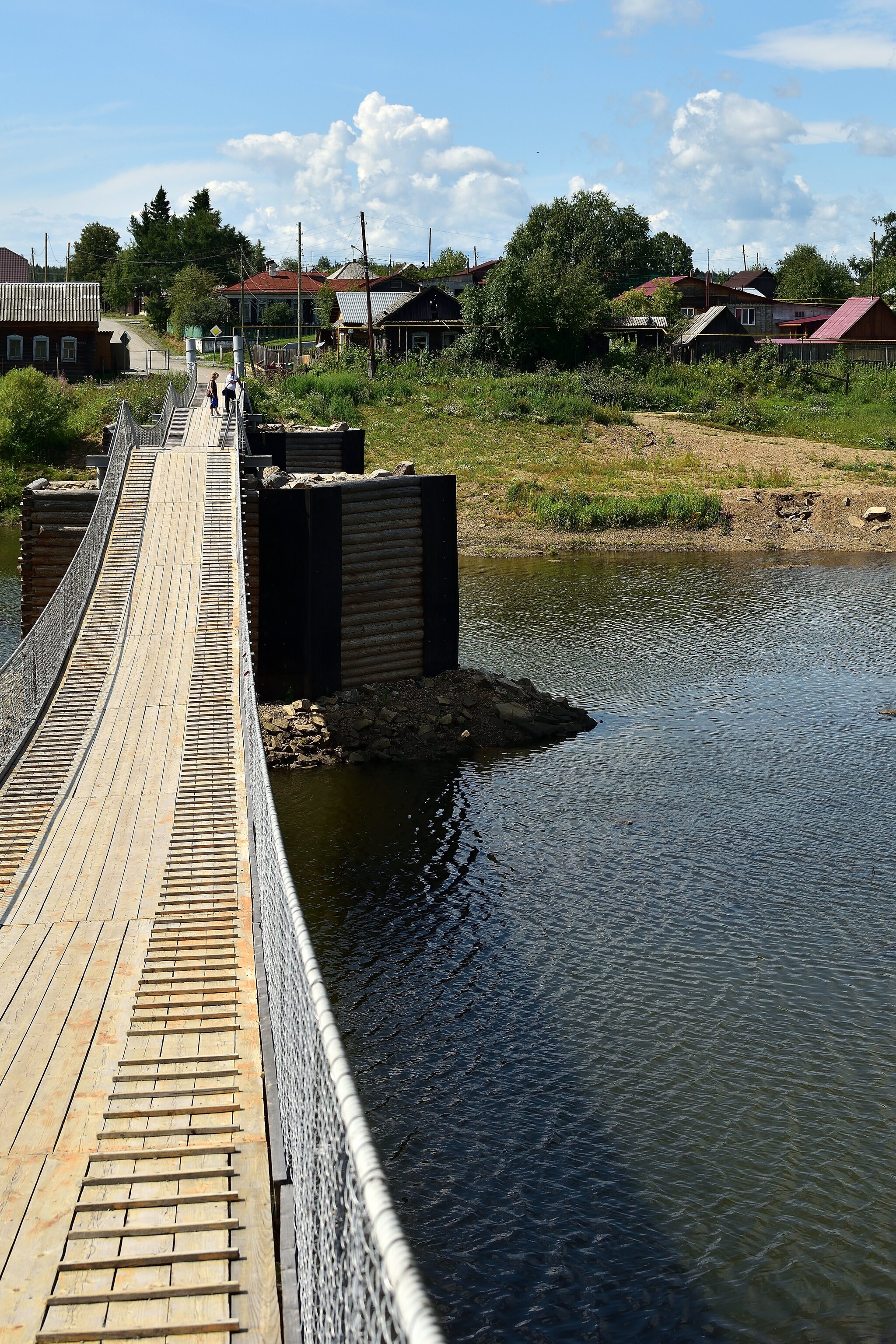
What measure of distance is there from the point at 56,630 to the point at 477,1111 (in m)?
7.63

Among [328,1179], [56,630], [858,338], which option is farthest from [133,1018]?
[858,338]

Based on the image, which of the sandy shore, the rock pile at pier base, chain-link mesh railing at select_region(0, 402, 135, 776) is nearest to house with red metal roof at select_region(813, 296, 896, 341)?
the sandy shore

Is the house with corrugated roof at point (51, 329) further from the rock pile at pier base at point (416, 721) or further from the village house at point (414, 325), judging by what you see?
the rock pile at pier base at point (416, 721)

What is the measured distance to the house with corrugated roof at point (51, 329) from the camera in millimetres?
55188

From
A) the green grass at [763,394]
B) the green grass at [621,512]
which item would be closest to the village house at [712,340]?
the green grass at [763,394]

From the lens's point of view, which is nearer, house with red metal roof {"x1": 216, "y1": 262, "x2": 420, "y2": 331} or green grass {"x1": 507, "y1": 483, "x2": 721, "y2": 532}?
green grass {"x1": 507, "y1": 483, "x2": 721, "y2": 532}

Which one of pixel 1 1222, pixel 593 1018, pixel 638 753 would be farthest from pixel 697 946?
pixel 1 1222

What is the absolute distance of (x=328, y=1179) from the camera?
409 centimetres

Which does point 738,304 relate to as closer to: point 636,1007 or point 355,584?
point 355,584

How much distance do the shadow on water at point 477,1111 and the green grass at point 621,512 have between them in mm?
28232

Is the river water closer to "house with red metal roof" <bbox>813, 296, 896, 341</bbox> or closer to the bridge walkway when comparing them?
the bridge walkway

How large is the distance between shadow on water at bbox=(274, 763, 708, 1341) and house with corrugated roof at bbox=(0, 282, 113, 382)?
45528 mm

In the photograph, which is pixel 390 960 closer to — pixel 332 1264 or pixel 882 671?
pixel 332 1264

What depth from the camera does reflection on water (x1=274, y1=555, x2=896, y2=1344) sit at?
849 cm
